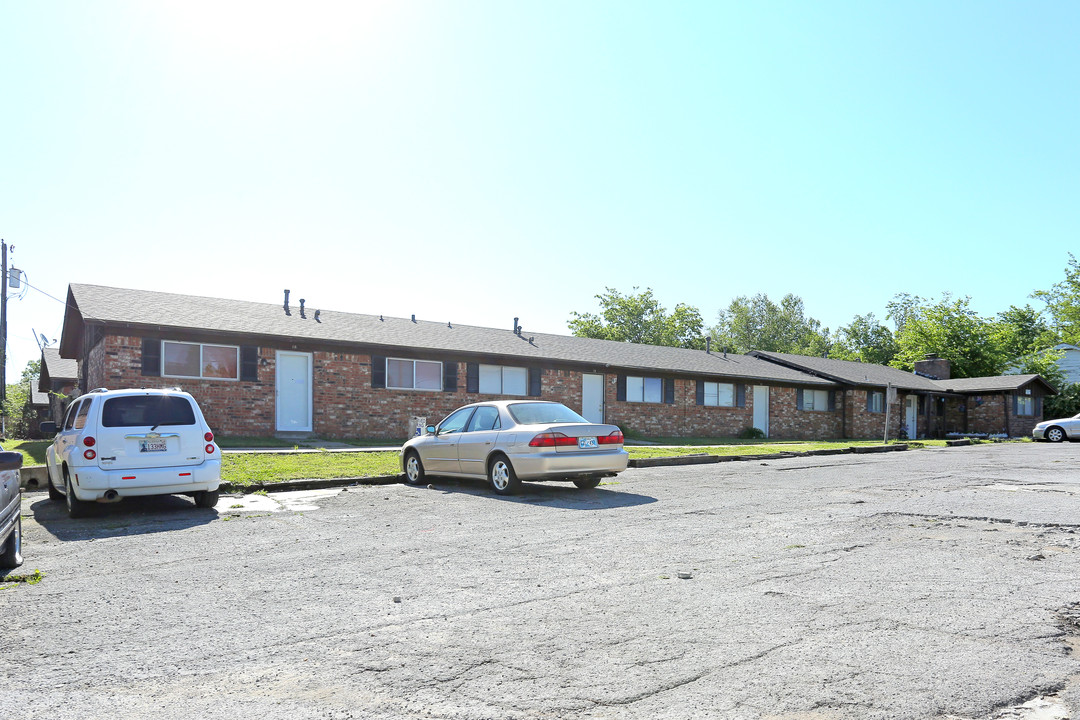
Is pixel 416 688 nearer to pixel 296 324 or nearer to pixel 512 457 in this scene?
pixel 512 457

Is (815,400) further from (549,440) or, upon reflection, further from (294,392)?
(549,440)

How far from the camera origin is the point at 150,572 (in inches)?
258

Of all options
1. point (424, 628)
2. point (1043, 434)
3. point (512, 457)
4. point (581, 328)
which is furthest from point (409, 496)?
point (581, 328)

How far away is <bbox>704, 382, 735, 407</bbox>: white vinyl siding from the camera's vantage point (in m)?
33.7

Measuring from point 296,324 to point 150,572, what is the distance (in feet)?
61.9

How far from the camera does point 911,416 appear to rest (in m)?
42.2

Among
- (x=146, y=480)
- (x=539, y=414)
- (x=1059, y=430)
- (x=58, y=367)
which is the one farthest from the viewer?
(x=58, y=367)

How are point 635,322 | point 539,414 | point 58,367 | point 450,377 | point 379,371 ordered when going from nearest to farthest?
point 539,414 → point 379,371 → point 450,377 → point 58,367 → point 635,322

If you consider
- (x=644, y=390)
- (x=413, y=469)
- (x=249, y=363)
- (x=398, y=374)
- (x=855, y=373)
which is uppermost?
(x=855, y=373)

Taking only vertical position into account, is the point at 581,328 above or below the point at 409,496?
above

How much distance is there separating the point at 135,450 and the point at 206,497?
1.09 m

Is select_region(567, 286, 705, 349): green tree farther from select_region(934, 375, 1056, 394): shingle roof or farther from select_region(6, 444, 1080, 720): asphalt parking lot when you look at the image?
select_region(6, 444, 1080, 720): asphalt parking lot

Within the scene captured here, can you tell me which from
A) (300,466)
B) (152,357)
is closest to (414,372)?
(152,357)

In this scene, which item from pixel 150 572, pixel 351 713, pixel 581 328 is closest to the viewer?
pixel 351 713
